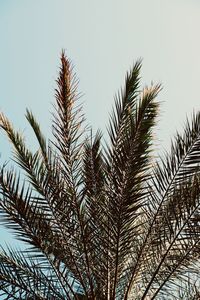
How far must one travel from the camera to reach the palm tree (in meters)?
5.61

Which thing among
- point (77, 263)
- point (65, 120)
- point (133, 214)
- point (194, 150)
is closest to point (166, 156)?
point (194, 150)

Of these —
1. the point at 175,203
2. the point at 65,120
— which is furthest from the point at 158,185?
the point at 65,120

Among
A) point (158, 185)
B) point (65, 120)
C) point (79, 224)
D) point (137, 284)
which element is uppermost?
point (65, 120)

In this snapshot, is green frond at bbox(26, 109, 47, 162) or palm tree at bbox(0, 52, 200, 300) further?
green frond at bbox(26, 109, 47, 162)

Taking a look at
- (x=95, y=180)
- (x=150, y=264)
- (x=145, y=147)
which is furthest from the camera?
(x=95, y=180)

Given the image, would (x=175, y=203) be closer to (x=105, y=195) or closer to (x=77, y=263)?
(x=105, y=195)

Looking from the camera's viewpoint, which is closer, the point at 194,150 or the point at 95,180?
the point at 194,150

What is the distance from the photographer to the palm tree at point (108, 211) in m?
5.61

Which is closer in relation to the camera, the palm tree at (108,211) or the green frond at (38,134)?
the palm tree at (108,211)

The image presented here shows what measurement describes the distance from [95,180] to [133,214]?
0.91 meters

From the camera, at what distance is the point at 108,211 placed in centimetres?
582

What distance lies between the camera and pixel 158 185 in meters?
5.78

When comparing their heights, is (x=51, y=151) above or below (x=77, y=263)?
above

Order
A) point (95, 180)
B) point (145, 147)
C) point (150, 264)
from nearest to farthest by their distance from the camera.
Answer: point (145, 147)
point (150, 264)
point (95, 180)
